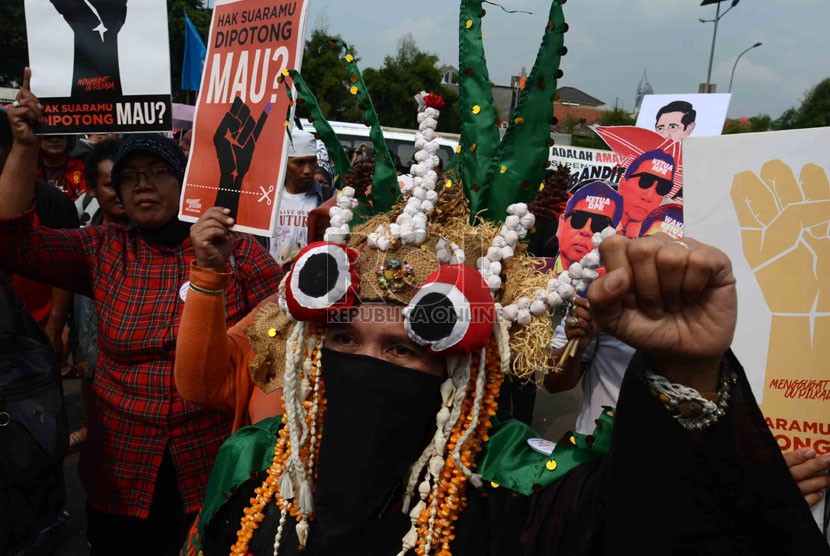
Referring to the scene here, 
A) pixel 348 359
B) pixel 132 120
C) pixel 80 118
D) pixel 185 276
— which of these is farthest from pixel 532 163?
pixel 80 118

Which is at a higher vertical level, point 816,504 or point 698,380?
point 698,380

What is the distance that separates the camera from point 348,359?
1.43 m

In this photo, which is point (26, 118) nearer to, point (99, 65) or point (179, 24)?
point (99, 65)

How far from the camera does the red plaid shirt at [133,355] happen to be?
214cm

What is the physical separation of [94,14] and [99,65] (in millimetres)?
201

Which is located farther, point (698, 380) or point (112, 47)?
point (112, 47)

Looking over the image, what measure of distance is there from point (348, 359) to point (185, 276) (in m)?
1.15

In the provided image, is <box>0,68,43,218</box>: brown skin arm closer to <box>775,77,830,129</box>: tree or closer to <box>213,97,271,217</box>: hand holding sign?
<box>213,97,271,217</box>: hand holding sign

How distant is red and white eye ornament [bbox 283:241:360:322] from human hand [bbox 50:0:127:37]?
1.67 m

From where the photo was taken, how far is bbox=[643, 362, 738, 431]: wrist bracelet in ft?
3.19

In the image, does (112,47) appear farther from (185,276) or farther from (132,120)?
(185,276)

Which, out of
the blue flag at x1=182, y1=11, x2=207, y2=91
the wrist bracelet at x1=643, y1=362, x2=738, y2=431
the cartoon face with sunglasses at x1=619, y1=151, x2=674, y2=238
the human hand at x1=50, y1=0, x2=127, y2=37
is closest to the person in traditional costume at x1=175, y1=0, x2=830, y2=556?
the wrist bracelet at x1=643, y1=362, x2=738, y2=431

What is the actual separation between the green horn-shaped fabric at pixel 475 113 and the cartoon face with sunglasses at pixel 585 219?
3.89 ft

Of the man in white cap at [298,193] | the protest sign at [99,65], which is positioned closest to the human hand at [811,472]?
the protest sign at [99,65]
